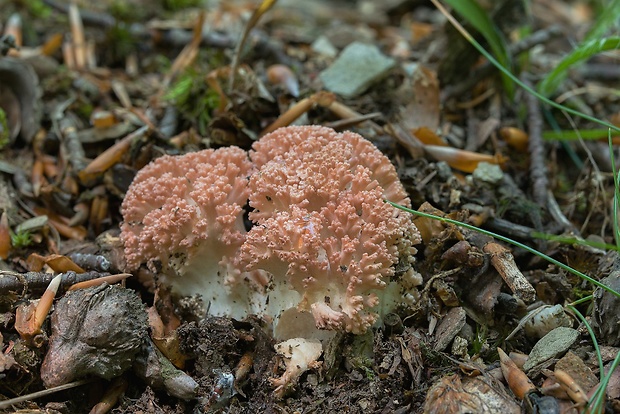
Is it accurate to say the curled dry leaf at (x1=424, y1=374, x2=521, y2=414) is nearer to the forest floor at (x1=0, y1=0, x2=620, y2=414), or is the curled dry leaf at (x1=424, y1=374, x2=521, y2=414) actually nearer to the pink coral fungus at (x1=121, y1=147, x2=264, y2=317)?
the forest floor at (x1=0, y1=0, x2=620, y2=414)

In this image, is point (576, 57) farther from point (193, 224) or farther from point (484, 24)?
point (193, 224)

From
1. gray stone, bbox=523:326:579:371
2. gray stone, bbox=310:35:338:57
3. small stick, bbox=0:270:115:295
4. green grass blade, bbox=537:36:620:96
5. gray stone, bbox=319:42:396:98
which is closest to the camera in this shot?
gray stone, bbox=523:326:579:371

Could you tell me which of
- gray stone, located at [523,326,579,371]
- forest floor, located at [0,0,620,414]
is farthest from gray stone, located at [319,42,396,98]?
gray stone, located at [523,326,579,371]

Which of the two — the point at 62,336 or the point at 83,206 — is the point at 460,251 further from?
the point at 83,206

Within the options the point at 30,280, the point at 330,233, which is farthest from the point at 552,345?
the point at 30,280

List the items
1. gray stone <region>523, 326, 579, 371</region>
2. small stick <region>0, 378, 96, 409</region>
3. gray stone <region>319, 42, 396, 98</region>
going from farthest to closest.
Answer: gray stone <region>319, 42, 396, 98</region>
gray stone <region>523, 326, 579, 371</region>
small stick <region>0, 378, 96, 409</region>

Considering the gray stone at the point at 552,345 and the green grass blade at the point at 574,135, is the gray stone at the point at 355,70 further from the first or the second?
the gray stone at the point at 552,345

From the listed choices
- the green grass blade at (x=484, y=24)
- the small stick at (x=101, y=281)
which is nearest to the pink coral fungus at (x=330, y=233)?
the small stick at (x=101, y=281)
